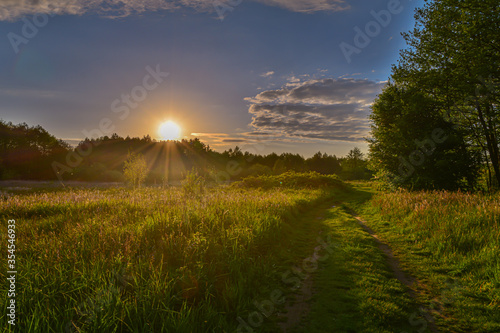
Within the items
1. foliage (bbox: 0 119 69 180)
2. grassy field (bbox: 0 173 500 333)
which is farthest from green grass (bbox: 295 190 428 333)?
foliage (bbox: 0 119 69 180)

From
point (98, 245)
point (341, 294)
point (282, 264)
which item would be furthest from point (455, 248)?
point (98, 245)

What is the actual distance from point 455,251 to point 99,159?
56081 millimetres

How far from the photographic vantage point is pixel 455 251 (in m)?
7.52

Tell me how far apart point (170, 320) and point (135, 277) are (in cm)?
119

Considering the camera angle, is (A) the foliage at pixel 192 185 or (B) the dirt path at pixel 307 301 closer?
(B) the dirt path at pixel 307 301

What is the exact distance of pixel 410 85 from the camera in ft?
67.3

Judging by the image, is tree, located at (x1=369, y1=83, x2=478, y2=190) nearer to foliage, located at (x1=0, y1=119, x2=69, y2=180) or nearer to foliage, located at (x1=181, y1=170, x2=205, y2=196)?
foliage, located at (x1=181, y1=170, x2=205, y2=196)

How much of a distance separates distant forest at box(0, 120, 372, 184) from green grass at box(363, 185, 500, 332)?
18.6 metres

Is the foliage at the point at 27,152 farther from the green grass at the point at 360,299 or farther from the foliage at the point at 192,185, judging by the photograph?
the green grass at the point at 360,299

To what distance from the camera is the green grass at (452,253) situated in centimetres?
484

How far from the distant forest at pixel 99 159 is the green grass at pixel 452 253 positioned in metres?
18.6

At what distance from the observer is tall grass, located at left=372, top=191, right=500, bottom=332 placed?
4871 millimetres

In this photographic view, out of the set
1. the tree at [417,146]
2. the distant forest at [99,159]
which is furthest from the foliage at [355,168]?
the tree at [417,146]

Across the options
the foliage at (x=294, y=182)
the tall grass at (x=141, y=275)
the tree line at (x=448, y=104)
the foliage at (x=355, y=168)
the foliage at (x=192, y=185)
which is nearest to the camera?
the tall grass at (x=141, y=275)
